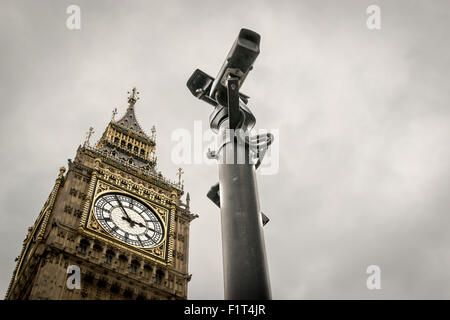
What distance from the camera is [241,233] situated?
6.51 metres

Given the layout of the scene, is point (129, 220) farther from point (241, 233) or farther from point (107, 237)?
point (241, 233)

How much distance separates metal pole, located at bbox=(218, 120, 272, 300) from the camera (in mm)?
6199

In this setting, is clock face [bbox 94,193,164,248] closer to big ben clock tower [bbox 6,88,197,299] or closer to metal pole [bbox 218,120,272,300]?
big ben clock tower [bbox 6,88,197,299]

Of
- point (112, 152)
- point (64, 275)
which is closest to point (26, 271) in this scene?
point (64, 275)

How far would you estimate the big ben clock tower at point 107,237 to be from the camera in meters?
38.2

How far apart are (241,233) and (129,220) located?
39455 millimetres

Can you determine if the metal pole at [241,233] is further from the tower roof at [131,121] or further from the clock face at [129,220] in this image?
the tower roof at [131,121]

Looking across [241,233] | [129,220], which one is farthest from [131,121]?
[241,233]

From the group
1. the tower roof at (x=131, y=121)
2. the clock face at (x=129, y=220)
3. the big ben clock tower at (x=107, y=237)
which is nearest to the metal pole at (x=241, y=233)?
the big ben clock tower at (x=107, y=237)

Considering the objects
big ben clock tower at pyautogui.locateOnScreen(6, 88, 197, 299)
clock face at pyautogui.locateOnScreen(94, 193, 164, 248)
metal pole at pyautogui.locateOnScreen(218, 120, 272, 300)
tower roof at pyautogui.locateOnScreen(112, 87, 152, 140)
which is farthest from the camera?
tower roof at pyautogui.locateOnScreen(112, 87, 152, 140)

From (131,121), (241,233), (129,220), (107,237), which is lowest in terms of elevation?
(241,233)

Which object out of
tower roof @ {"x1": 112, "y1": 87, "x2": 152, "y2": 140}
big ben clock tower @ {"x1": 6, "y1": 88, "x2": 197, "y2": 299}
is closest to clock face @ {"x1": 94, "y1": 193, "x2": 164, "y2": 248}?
big ben clock tower @ {"x1": 6, "y1": 88, "x2": 197, "y2": 299}
